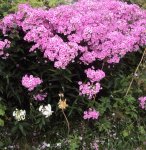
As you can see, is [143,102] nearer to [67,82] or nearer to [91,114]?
[91,114]

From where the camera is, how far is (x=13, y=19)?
5141mm

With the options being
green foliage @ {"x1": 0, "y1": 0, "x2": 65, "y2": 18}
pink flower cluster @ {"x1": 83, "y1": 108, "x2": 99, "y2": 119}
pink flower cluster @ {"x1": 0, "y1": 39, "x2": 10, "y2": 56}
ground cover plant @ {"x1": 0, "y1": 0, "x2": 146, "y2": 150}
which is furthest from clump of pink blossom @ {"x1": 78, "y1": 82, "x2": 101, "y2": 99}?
green foliage @ {"x1": 0, "y1": 0, "x2": 65, "y2": 18}

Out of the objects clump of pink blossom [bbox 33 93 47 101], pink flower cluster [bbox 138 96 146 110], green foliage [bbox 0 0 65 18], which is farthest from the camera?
green foliage [bbox 0 0 65 18]

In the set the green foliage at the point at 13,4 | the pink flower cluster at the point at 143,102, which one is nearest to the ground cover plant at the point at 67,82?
the pink flower cluster at the point at 143,102

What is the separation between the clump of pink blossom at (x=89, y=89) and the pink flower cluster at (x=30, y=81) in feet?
1.66

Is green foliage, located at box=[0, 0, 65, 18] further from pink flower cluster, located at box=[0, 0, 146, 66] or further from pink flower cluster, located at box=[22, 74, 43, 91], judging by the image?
pink flower cluster, located at box=[22, 74, 43, 91]

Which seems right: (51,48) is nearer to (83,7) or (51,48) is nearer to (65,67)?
(65,67)

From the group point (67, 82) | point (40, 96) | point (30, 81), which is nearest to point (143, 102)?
point (67, 82)

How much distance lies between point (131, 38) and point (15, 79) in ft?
4.99

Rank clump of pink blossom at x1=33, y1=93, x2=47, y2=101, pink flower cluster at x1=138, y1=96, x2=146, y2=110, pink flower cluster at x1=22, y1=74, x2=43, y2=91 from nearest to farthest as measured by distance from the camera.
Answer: pink flower cluster at x1=22, y1=74, x2=43, y2=91 < clump of pink blossom at x1=33, y1=93, x2=47, y2=101 < pink flower cluster at x1=138, y1=96, x2=146, y2=110

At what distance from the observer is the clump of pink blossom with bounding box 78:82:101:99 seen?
192 inches

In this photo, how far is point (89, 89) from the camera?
16.0 ft

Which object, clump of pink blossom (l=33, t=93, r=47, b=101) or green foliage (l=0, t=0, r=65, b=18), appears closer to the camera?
clump of pink blossom (l=33, t=93, r=47, b=101)

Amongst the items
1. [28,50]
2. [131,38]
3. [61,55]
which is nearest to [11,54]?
[28,50]
